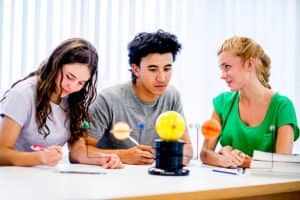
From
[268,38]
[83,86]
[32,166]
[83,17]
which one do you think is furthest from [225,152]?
[268,38]

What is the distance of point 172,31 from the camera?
262cm

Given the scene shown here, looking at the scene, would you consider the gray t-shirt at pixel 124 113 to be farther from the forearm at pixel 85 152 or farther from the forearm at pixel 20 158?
the forearm at pixel 20 158

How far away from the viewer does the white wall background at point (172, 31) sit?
2193mm

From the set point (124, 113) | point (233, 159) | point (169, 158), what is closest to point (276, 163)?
point (233, 159)

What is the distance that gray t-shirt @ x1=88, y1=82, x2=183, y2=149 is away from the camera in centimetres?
171

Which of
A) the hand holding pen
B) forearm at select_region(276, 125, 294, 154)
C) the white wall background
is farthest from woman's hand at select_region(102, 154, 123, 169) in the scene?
forearm at select_region(276, 125, 294, 154)

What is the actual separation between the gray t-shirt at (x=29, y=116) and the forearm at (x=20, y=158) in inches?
4.8

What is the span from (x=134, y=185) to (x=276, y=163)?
1.76 feet

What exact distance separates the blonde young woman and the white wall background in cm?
16

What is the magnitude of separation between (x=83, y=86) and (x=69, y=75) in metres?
0.11

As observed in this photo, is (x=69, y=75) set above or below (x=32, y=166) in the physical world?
above

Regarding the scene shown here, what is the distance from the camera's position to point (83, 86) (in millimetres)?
1630

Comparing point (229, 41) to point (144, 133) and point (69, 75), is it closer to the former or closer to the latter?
point (144, 133)

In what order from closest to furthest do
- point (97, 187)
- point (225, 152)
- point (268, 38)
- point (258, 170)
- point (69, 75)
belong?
point (97, 187) < point (258, 170) < point (69, 75) < point (225, 152) < point (268, 38)
